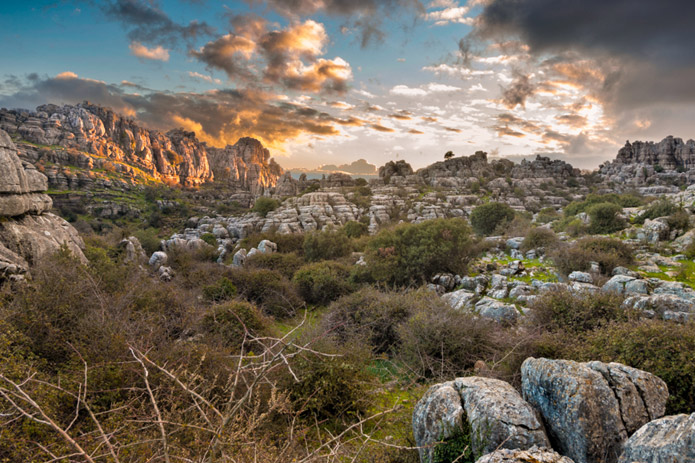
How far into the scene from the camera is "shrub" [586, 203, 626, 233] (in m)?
24.5

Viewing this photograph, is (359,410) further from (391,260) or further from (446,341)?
(391,260)

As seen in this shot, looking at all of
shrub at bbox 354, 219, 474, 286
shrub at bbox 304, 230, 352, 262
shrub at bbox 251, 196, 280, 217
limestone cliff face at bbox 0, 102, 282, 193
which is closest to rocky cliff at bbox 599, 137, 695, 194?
shrub at bbox 354, 219, 474, 286

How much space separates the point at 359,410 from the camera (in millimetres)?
7852

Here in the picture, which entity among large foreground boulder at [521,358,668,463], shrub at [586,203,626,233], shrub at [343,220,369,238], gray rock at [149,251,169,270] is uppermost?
shrub at [586,203,626,233]

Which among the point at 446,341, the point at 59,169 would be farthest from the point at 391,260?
the point at 59,169

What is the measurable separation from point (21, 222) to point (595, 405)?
18944 millimetres

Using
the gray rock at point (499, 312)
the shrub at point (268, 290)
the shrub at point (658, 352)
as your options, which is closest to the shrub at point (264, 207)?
the shrub at point (268, 290)

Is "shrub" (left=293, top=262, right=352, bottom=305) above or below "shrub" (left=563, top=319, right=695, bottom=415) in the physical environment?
below

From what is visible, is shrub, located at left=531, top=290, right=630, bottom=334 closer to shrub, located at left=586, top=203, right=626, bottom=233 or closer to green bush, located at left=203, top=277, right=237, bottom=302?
green bush, located at left=203, top=277, right=237, bottom=302

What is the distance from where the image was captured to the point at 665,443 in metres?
3.57

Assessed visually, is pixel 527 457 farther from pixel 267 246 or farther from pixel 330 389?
pixel 267 246

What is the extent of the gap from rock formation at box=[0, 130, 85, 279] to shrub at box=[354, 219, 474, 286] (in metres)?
15.3

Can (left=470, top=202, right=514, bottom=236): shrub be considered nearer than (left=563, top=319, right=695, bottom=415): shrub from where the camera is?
No

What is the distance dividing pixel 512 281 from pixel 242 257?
2153cm
